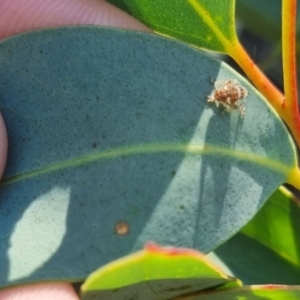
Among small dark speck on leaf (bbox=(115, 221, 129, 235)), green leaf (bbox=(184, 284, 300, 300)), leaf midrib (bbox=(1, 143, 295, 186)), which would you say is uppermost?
leaf midrib (bbox=(1, 143, 295, 186))

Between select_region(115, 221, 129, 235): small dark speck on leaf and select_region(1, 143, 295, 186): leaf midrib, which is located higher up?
select_region(1, 143, 295, 186): leaf midrib

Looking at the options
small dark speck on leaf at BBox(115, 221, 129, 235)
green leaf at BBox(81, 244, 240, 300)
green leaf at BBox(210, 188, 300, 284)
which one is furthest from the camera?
green leaf at BBox(210, 188, 300, 284)

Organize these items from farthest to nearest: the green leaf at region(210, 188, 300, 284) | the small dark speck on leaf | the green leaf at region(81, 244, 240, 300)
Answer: the green leaf at region(210, 188, 300, 284), the small dark speck on leaf, the green leaf at region(81, 244, 240, 300)

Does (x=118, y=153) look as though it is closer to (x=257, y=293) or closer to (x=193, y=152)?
(x=193, y=152)

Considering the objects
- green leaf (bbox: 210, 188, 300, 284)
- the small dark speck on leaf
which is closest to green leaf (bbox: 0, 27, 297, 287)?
the small dark speck on leaf

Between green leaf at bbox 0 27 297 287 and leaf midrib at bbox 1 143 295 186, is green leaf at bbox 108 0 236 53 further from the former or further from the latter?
leaf midrib at bbox 1 143 295 186

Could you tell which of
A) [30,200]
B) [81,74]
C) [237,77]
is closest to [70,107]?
[81,74]

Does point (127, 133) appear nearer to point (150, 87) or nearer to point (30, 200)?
point (150, 87)

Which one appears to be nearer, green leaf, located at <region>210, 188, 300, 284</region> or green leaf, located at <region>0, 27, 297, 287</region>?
green leaf, located at <region>0, 27, 297, 287</region>

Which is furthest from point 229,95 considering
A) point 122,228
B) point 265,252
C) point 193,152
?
point 265,252
